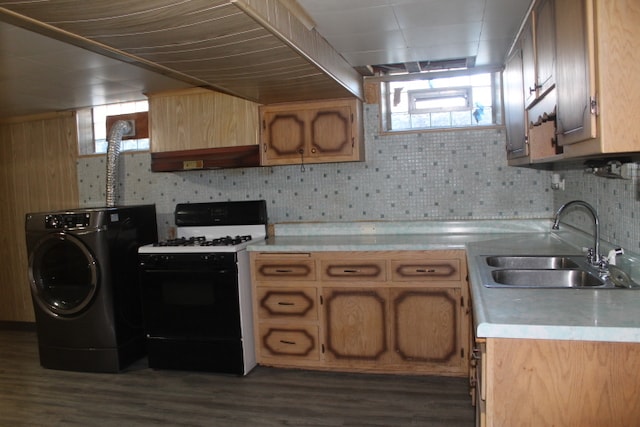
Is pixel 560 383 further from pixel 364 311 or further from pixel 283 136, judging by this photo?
pixel 283 136

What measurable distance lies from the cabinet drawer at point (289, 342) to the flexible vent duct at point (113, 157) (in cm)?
189

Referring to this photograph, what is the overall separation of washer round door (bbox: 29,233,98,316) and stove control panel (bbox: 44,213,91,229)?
0.07m

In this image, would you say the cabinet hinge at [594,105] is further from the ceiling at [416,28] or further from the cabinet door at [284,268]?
the cabinet door at [284,268]

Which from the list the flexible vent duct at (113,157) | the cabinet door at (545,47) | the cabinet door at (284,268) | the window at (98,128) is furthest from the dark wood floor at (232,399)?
the window at (98,128)

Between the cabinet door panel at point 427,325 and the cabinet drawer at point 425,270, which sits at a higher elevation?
the cabinet drawer at point 425,270

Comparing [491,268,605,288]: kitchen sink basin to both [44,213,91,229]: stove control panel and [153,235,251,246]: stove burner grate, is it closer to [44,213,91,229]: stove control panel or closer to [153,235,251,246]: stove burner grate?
[153,235,251,246]: stove burner grate

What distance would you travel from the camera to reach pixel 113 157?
4.45m

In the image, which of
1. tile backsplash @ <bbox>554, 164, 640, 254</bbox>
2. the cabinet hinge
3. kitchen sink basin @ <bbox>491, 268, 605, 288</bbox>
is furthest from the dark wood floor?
the cabinet hinge

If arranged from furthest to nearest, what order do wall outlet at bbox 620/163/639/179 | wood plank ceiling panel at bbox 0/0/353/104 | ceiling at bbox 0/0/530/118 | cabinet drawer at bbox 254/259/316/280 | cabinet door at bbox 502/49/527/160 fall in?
cabinet drawer at bbox 254/259/316/280 → cabinet door at bbox 502/49/527/160 → ceiling at bbox 0/0/530/118 → wall outlet at bbox 620/163/639/179 → wood plank ceiling panel at bbox 0/0/353/104

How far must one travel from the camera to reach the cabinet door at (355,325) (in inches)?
136

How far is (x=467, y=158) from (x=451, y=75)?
0.64m

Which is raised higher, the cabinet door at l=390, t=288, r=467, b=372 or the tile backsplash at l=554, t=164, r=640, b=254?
the tile backsplash at l=554, t=164, r=640, b=254

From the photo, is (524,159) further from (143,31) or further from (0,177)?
(0,177)

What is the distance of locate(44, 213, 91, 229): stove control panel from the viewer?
372cm
